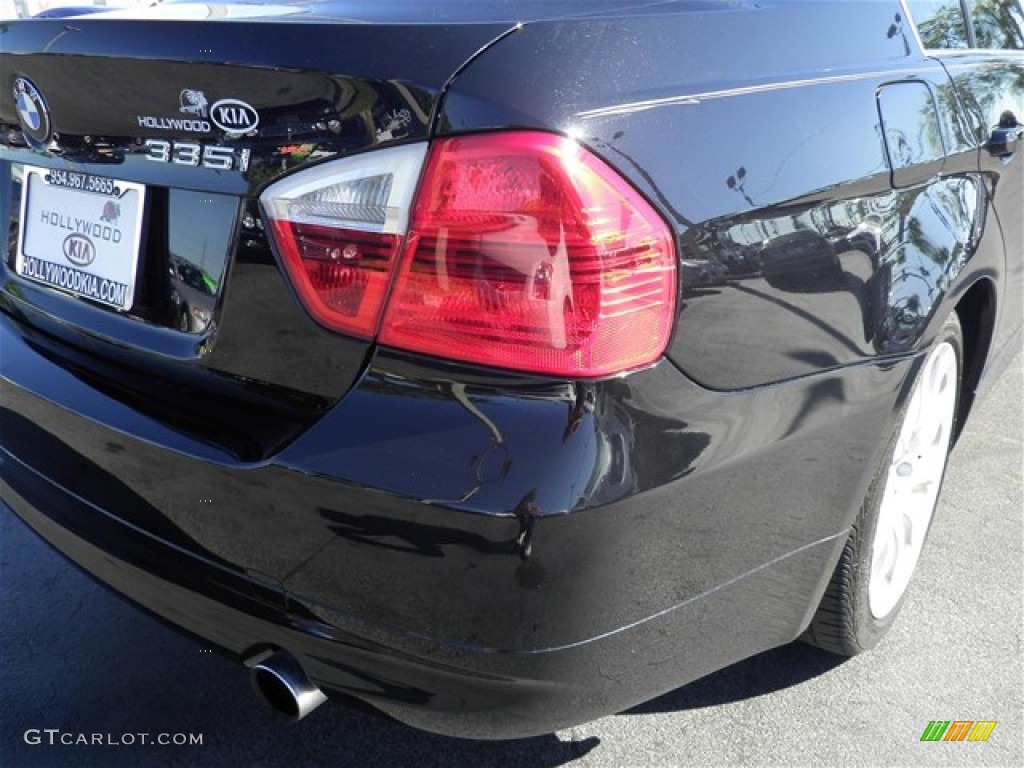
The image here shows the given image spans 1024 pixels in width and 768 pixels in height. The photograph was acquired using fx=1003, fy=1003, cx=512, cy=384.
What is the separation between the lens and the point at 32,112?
1.83m

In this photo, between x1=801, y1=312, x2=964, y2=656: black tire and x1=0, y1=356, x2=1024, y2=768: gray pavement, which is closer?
x1=801, y1=312, x2=964, y2=656: black tire

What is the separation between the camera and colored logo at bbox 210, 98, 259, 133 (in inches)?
57.1

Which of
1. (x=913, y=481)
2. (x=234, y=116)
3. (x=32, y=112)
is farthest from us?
(x=913, y=481)

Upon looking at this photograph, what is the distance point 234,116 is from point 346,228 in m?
0.25

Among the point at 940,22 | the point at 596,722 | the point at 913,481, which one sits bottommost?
the point at 596,722

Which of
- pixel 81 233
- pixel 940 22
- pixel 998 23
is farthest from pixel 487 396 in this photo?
pixel 998 23

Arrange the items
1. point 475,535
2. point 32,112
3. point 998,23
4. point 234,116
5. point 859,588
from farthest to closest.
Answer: point 998,23 → point 859,588 → point 32,112 → point 234,116 → point 475,535

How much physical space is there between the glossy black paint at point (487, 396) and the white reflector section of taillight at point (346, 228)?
0.10 ft

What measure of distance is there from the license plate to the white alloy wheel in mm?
1541

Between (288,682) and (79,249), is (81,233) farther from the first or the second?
(288,682)

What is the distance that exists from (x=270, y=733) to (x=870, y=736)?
1.30 m

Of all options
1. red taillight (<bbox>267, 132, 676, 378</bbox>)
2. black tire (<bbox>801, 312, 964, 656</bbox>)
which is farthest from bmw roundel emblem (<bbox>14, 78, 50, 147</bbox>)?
black tire (<bbox>801, 312, 964, 656</bbox>)

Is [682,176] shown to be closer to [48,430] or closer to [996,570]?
[48,430]

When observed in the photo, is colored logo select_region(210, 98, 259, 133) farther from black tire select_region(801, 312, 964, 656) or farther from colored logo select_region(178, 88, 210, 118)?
black tire select_region(801, 312, 964, 656)
